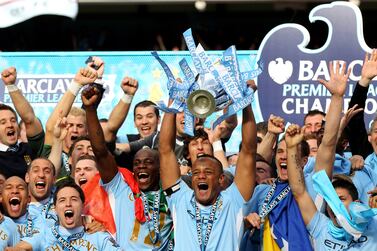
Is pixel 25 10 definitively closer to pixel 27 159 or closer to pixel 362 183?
pixel 27 159

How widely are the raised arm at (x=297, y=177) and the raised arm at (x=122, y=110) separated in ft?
5.24

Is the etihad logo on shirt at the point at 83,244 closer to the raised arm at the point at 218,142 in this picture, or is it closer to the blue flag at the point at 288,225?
the blue flag at the point at 288,225

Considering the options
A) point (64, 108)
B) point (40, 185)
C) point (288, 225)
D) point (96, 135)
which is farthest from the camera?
point (64, 108)

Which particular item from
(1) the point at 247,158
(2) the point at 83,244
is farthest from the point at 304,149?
(2) the point at 83,244

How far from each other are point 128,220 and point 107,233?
0.34 m

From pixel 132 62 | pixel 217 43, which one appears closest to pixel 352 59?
pixel 132 62

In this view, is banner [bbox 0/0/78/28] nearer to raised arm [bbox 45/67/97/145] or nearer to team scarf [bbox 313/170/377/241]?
raised arm [bbox 45/67/97/145]

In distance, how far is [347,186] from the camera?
9273 millimetres

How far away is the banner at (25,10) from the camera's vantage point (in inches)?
520

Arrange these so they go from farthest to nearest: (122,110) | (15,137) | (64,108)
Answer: (64,108) < (15,137) < (122,110)

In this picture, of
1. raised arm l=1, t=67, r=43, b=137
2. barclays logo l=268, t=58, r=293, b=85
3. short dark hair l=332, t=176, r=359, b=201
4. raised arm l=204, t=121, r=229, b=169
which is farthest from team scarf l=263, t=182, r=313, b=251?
barclays logo l=268, t=58, r=293, b=85

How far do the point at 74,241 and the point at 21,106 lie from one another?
1.86 metres

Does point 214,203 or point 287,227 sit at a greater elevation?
point 214,203

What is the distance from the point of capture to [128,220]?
9.77m
